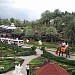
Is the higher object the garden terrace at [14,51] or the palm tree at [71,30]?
the palm tree at [71,30]

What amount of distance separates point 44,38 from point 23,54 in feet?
110

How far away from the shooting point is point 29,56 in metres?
58.0

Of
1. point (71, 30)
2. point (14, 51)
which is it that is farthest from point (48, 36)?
point (14, 51)

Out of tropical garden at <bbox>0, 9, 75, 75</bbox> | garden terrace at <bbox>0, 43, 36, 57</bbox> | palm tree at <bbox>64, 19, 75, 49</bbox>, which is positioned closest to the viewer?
tropical garden at <bbox>0, 9, 75, 75</bbox>

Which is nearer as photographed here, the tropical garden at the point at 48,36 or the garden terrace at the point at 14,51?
the tropical garden at the point at 48,36

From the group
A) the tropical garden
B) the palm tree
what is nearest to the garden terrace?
the tropical garden

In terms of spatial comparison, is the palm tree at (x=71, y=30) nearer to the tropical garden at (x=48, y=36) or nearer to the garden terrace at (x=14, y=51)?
the tropical garden at (x=48, y=36)

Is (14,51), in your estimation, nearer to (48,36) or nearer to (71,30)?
(71,30)

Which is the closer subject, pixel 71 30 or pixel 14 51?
pixel 14 51

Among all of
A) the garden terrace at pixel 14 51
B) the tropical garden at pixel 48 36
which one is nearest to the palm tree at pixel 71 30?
the tropical garden at pixel 48 36

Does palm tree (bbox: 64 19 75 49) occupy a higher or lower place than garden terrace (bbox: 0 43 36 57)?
higher

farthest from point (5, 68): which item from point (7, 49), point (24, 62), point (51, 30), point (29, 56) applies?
point (51, 30)

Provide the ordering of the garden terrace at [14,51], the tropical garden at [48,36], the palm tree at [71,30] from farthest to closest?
the palm tree at [71,30] → the garden terrace at [14,51] → the tropical garden at [48,36]

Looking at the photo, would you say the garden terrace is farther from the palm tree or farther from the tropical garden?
the palm tree
